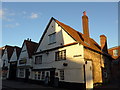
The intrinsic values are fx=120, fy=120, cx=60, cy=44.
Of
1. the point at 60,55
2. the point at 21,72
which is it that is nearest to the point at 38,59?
the point at 60,55

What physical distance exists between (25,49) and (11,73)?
8518 mm

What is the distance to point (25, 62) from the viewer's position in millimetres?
25125

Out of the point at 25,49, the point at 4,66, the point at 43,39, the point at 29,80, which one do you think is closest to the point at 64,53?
the point at 43,39

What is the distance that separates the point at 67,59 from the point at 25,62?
1207 centimetres

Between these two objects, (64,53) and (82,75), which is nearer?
(82,75)

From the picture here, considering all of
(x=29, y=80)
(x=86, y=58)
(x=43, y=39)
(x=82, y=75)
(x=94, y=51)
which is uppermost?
(x=43, y=39)

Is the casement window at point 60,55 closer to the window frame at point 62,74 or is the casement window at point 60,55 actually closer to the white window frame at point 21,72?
the window frame at point 62,74

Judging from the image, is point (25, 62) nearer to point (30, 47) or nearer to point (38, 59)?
point (30, 47)

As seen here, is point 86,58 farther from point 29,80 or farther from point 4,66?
point 4,66

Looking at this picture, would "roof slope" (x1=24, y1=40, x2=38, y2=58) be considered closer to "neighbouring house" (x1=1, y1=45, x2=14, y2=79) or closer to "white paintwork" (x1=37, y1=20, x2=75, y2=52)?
"white paintwork" (x1=37, y1=20, x2=75, y2=52)

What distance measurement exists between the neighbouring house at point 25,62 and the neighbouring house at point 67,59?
1.79 m

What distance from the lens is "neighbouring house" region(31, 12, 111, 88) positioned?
49.5 ft

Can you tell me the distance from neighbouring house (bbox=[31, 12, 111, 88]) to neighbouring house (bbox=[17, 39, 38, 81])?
1791mm

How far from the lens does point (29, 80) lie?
895 inches
